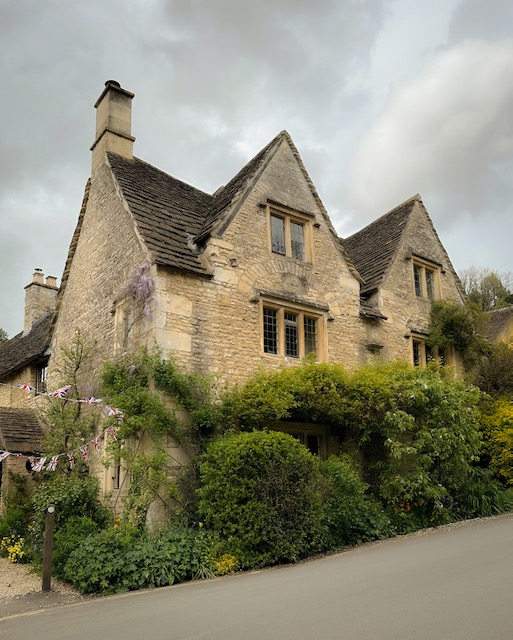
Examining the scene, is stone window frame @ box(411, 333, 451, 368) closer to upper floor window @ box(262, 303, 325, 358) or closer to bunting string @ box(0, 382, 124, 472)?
upper floor window @ box(262, 303, 325, 358)

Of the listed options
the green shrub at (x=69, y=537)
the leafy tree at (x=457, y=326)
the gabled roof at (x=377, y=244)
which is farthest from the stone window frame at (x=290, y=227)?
the green shrub at (x=69, y=537)

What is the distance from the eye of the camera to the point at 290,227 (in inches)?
598

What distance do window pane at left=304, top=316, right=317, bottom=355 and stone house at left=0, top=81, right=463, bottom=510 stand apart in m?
0.04

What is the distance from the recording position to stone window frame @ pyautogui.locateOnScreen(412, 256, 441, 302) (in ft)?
61.0

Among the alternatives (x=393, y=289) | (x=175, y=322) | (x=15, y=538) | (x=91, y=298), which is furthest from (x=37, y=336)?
(x=393, y=289)

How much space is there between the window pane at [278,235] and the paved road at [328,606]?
26.0 feet

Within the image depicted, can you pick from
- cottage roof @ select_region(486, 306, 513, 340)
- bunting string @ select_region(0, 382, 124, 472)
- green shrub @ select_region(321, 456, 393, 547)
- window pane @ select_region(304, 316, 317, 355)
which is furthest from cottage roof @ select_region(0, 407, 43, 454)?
cottage roof @ select_region(486, 306, 513, 340)

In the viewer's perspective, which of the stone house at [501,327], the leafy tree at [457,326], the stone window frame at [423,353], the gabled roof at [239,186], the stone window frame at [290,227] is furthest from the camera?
the stone house at [501,327]

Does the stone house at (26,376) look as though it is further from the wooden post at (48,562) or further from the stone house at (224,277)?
the wooden post at (48,562)

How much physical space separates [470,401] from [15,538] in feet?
36.6

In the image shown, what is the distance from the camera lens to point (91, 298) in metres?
14.8

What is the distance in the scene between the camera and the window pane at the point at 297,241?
49.6 ft

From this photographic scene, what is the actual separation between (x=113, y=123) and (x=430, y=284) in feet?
37.2

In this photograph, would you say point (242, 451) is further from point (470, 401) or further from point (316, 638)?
point (470, 401)
